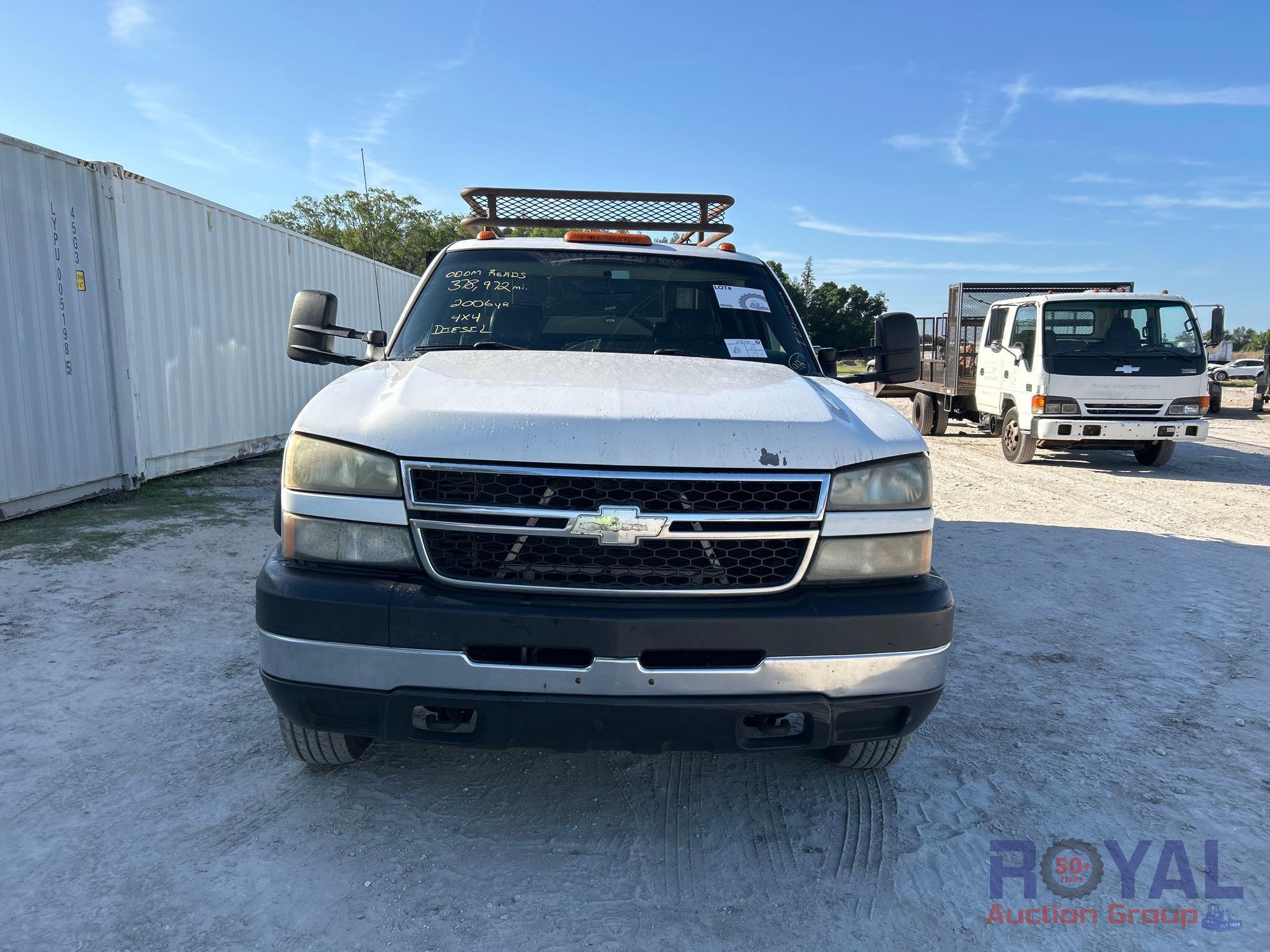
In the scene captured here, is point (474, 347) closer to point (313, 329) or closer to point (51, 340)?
point (313, 329)

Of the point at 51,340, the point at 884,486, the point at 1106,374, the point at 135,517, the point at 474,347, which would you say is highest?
the point at 51,340

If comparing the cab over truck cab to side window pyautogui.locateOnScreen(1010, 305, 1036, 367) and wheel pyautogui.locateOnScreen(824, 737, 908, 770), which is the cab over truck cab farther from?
side window pyautogui.locateOnScreen(1010, 305, 1036, 367)

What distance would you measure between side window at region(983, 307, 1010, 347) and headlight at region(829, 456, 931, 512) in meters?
10.1

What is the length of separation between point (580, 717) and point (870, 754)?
115cm

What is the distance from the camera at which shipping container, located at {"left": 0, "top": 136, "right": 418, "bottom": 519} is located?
6508 millimetres

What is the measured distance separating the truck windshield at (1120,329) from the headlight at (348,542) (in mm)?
10008

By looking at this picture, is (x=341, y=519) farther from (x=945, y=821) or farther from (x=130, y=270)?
(x=130, y=270)

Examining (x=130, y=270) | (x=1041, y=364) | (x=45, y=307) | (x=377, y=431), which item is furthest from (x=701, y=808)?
(x=1041, y=364)

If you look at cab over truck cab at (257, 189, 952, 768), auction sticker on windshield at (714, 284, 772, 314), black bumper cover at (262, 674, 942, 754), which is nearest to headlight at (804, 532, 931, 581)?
cab over truck cab at (257, 189, 952, 768)

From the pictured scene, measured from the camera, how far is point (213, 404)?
9.31m

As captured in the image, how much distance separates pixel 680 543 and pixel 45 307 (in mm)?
6894

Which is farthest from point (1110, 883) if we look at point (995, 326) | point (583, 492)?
point (995, 326)

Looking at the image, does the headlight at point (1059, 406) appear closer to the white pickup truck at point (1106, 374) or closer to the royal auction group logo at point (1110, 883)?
the white pickup truck at point (1106, 374)

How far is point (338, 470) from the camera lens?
7.36 ft
